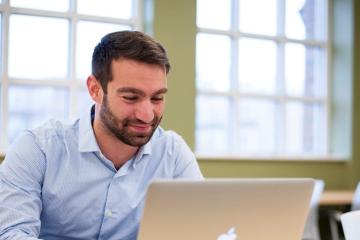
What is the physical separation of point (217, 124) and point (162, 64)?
3.36m

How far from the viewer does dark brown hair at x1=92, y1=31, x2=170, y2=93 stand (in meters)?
1.31

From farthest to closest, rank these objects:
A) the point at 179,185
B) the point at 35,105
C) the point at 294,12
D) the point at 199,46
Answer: the point at 294,12
the point at 199,46
the point at 35,105
the point at 179,185

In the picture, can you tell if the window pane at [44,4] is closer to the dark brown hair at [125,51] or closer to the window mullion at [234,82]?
the window mullion at [234,82]

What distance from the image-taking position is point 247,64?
4809 mm

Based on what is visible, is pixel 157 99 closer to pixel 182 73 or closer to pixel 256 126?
pixel 182 73

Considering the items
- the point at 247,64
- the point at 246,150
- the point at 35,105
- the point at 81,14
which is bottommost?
the point at 246,150

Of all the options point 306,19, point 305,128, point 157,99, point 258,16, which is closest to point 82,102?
point 258,16

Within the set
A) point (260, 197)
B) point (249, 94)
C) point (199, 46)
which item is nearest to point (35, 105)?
point (199, 46)

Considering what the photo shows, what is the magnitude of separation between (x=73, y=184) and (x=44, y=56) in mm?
2718

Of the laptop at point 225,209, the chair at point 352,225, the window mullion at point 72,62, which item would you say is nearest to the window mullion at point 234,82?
the window mullion at point 72,62

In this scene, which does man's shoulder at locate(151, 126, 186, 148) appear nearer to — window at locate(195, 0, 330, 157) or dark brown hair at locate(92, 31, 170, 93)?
dark brown hair at locate(92, 31, 170, 93)

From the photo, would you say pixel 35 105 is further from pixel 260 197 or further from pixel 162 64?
pixel 260 197

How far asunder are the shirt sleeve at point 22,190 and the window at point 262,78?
10.0ft

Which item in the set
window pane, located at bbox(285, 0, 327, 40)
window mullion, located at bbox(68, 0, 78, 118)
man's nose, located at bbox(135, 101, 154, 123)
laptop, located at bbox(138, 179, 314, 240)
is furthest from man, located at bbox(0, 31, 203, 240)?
window pane, located at bbox(285, 0, 327, 40)
